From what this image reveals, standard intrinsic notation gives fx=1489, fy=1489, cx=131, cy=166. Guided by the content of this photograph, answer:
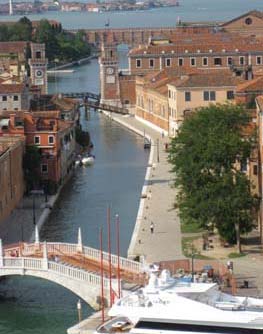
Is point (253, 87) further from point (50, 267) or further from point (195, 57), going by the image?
point (195, 57)

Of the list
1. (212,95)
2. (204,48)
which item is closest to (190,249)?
(212,95)

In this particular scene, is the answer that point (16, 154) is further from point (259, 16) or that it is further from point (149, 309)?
point (259, 16)

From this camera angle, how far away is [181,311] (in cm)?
2395

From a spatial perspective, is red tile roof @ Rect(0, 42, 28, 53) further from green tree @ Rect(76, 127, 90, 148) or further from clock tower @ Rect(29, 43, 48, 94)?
green tree @ Rect(76, 127, 90, 148)

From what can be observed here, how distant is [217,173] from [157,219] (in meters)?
4.15

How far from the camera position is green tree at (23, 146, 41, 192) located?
43656 mm

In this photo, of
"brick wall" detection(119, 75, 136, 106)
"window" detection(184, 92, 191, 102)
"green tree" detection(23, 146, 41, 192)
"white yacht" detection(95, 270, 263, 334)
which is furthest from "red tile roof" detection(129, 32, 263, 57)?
"white yacht" detection(95, 270, 263, 334)

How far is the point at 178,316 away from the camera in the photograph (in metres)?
23.9

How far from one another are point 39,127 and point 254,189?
450 inches

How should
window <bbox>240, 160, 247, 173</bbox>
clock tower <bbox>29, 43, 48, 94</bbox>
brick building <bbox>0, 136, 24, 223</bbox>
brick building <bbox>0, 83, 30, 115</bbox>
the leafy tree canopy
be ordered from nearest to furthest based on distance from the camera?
window <bbox>240, 160, 247, 173</bbox> < brick building <bbox>0, 136, 24, 223</bbox> < brick building <bbox>0, 83, 30, 115</bbox> < clock tower <bbox>29, 43, 48, 94</bbox> < the leafy tree canopy

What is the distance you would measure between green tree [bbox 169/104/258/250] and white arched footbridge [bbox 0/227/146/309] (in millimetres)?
3993

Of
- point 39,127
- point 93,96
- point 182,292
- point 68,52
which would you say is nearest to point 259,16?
point 93,96

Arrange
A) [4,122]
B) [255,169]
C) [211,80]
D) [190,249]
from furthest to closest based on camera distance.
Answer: [211,80] → [4,122] → [255,169] → [190,249]

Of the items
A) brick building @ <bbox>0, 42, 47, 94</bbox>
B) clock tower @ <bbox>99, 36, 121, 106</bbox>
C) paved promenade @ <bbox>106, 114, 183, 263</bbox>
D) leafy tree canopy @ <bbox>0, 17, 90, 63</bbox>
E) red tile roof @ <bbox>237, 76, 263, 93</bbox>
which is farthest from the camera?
leafy tree canopy @ <bbox>0, 17, 90, 63</bbox>
